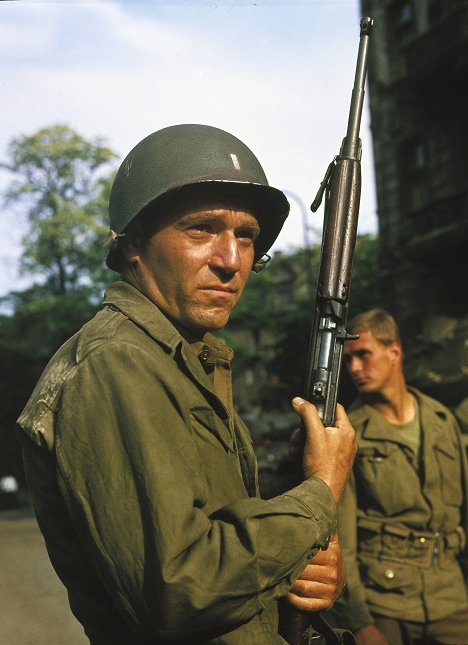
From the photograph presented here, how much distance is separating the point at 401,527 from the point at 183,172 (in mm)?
2822

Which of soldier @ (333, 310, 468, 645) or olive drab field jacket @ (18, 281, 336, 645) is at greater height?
olive drab field jacket @ (18, 281, 336, 645)

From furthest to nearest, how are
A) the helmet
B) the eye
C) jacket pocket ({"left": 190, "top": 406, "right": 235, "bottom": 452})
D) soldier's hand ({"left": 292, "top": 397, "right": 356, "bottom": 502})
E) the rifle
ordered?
the rifle → the eye → the helmet → soldier's hand ({"left": 292, "top": 397, "right": 356, "bottom": 502}) → jacket pocket ({"left": 190, "top": 406, "right": 235, "bottom": 452})

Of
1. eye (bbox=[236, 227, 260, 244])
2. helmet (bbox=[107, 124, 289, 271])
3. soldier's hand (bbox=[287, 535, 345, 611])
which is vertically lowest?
soldier's hand (bbox=[287, 535, 345, 611])

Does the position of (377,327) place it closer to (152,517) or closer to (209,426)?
(209,426)

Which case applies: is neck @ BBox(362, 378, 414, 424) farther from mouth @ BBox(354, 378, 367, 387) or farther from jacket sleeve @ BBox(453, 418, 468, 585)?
jacket sleeve @ BBox(453, 418, 468, 585)

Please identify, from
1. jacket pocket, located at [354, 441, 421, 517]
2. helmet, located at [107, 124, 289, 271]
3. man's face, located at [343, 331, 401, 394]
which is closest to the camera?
helmet, located at [107, 124, 289, 271]

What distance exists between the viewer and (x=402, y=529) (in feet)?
14.9

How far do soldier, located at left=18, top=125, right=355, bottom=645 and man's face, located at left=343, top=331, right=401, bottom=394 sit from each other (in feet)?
7.46

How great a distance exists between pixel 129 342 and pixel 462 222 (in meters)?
17.2

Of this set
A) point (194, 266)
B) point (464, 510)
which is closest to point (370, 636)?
point (464, 510)

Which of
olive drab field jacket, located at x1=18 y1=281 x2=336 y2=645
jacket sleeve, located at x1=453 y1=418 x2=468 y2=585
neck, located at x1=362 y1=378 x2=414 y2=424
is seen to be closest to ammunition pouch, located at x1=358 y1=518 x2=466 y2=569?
jacket sleeve, located at x1=453 y1=418 x2=468 y2=585

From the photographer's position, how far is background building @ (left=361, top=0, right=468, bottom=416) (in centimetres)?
1916

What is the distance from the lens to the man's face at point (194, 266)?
2.40 metres

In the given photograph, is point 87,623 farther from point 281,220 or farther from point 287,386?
point 287,386
